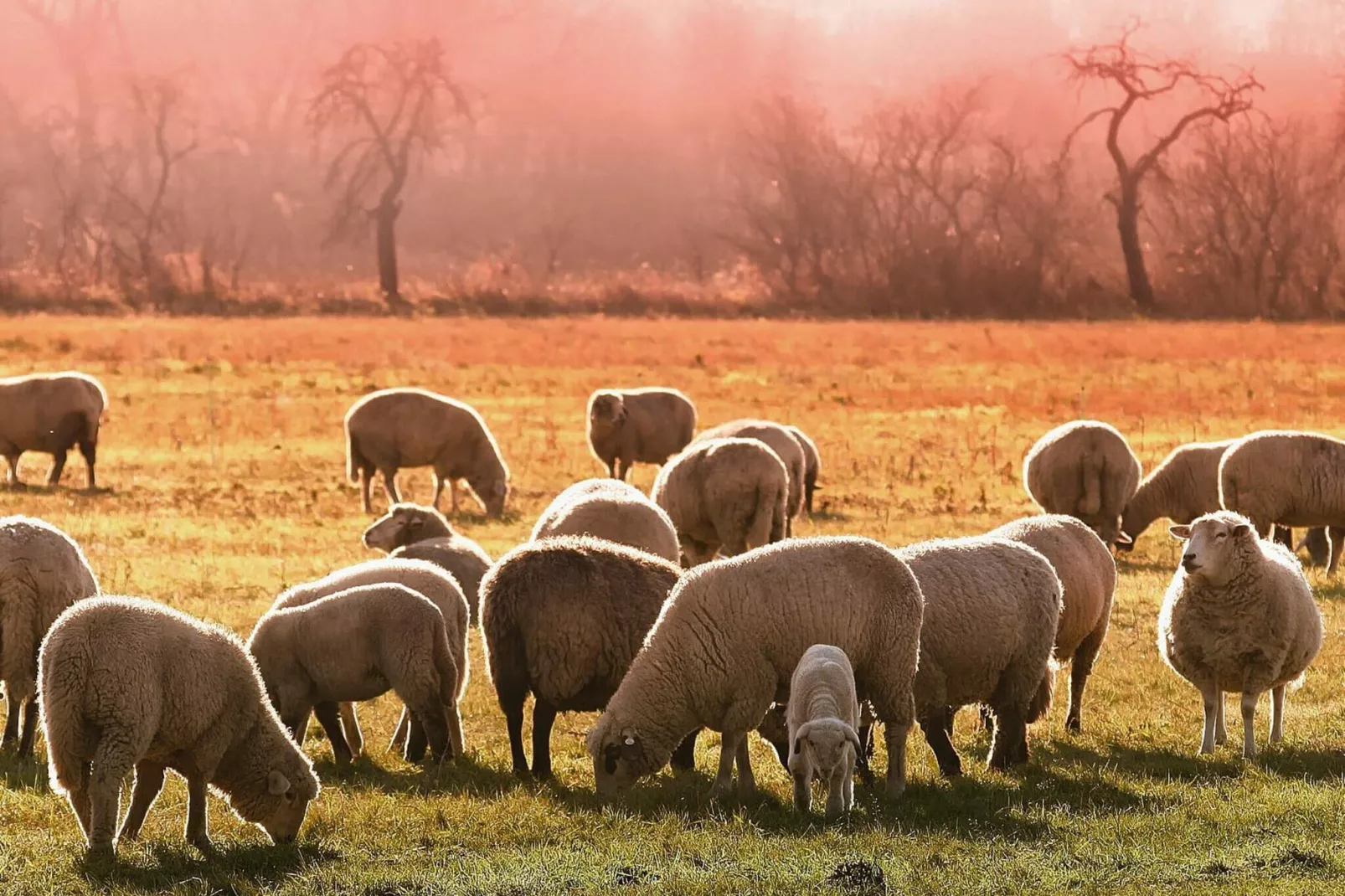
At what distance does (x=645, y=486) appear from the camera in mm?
26484

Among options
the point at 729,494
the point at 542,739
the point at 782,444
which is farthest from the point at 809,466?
the point at 542,739

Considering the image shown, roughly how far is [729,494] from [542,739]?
6.58 m

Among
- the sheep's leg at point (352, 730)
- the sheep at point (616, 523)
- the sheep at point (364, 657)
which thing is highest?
the sheep at point (616, 523)

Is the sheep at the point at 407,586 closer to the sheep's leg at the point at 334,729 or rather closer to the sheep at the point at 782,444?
the sheep's leg at the point at 334,729

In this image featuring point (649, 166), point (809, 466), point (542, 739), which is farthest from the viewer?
point (649, 166)

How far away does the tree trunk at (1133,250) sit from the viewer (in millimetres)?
64688

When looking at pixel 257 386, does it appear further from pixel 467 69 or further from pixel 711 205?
pixel 467 69

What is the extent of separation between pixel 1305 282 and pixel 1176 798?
6030 cm

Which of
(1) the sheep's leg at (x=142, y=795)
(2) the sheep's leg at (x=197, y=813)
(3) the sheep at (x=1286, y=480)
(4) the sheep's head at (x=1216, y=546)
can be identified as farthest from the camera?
(3) the sheep at (x=1286, y=480)

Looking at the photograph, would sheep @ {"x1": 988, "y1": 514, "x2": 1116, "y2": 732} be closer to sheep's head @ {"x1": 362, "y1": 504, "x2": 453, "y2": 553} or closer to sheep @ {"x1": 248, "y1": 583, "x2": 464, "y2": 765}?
sheep @ {"x1": 248, "y1": 583, "x2": 464, "y2": 765}

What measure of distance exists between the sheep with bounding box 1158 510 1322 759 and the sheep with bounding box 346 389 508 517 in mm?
13015

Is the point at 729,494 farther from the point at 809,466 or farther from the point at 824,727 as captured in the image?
the point at 824,727

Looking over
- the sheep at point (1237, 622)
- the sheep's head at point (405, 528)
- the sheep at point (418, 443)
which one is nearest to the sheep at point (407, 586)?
the sheep's head at point (405, 528)

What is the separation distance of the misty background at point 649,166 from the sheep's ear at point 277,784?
172ft
